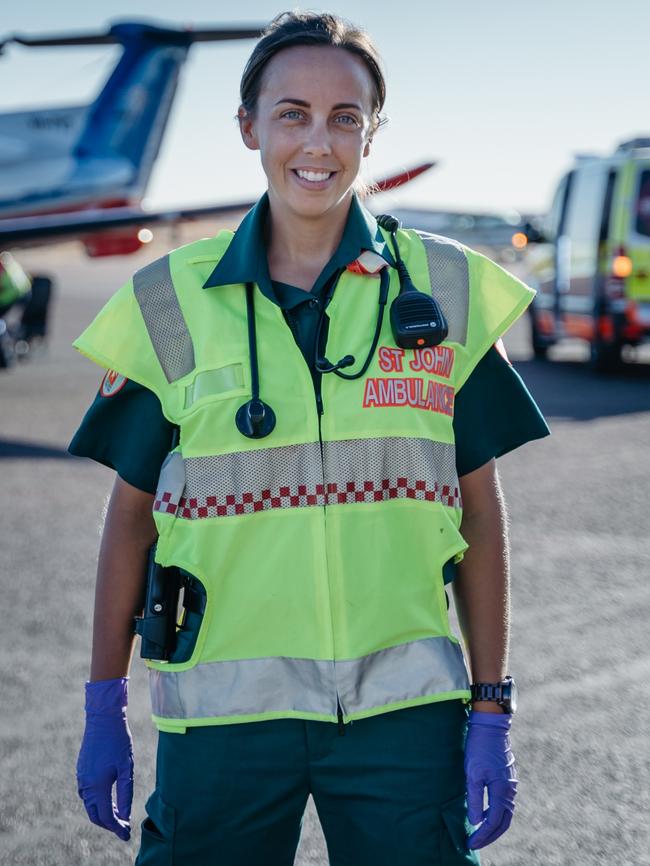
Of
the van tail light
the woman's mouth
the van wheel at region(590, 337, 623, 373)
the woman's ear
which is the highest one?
the woman's ear

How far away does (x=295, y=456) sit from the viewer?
202cm

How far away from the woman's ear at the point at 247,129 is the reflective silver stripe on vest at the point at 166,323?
323 mm

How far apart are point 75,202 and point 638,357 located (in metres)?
12.1

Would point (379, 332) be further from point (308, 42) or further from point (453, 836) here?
point (453, 836)

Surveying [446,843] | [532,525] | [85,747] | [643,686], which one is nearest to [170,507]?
[85,747]

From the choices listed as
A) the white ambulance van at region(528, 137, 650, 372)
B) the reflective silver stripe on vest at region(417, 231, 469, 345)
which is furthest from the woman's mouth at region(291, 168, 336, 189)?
the white ambulance van at region(528, 137, 650, 372)

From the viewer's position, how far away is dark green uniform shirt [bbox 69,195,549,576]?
2.09 meters

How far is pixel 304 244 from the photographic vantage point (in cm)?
218

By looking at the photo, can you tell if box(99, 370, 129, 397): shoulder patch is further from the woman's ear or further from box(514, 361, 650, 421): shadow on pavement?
box(514, 361, 650, 421): shadow on pavement

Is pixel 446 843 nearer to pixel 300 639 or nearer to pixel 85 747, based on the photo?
pixel 300 639

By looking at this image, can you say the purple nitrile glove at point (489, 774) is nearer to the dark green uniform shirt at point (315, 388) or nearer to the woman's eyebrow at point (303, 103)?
the dark green uniform shirt at point (315, 388)

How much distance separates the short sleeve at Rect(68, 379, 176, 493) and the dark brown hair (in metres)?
0.56

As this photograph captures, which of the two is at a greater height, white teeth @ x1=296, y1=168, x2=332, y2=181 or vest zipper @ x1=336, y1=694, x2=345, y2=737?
white teeth @ x1=296, y1=168, x2=332, y2=181

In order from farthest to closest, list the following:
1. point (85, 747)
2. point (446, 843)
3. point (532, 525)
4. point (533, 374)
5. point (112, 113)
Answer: point (112, 113) < point (533, 374) < point (532, 525) < point (85, 747) < point (446, 843)
